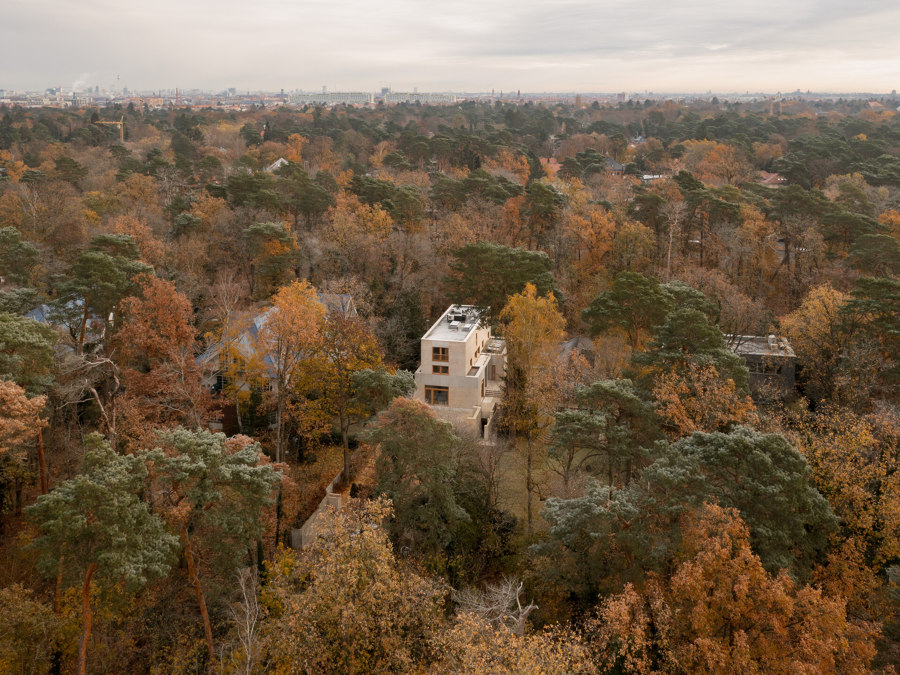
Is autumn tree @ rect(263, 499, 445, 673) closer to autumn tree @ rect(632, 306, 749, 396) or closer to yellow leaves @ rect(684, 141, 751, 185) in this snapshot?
autumn tree @ rect(632, 306, 749, 396)

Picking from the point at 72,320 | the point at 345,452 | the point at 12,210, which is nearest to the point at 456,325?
the point at 345,452

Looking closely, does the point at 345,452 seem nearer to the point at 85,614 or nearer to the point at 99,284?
the point at 85,614

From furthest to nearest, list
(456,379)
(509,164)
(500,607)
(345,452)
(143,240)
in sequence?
(509,164) < (143,240) < (456,379) < (345,452) < (500,607)

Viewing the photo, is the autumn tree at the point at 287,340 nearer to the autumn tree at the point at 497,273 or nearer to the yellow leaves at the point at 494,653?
the autumn tree at the point at 497,273

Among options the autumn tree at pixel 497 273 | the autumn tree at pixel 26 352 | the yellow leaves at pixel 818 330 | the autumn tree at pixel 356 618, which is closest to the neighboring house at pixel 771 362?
the yellow leaves at pixel 818 330

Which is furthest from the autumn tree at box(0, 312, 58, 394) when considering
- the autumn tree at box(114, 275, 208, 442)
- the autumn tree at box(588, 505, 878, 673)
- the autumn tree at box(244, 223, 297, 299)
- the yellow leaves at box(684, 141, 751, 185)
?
the yellow leaves at box(684, 141, 751, 185)

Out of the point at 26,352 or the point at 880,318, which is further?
the point at 880,318
